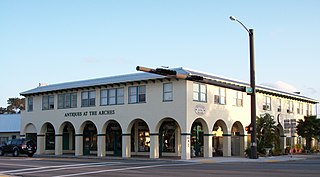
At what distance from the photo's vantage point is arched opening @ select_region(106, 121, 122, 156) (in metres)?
45.3

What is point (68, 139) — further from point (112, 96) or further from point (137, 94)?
point (137, 94)

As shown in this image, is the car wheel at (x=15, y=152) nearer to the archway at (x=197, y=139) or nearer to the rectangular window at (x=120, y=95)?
the rectangular window at (x=120, y=95)

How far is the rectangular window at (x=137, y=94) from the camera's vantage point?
1596 inches

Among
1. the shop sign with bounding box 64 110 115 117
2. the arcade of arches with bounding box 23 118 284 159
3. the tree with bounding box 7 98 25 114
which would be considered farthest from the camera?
the tree with bounding box 7 98 25 114

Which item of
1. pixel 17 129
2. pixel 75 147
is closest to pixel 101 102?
pixel 75 147

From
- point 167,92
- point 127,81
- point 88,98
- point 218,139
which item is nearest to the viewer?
point 167,92

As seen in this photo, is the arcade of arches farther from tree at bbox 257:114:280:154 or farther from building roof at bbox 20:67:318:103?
building roof at bbox 20:67:318:103

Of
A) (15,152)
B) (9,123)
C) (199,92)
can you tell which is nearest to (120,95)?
(199,92)

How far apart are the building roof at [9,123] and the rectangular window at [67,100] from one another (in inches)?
715

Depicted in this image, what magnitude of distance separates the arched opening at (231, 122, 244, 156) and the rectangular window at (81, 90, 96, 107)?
13089 mm

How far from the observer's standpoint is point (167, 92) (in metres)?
38.9

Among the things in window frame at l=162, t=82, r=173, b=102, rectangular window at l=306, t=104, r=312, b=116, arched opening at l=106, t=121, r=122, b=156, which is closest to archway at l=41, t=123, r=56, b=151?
arched opening at l=106, t=121, r=122, b=156

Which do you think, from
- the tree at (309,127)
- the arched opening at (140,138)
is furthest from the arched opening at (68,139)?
the tree at (309,127)

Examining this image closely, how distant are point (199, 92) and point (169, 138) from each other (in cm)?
561
